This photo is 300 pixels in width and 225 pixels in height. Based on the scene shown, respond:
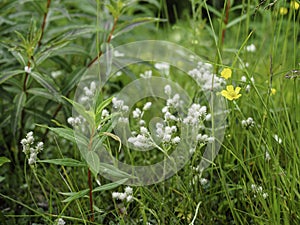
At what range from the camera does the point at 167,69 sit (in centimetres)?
206

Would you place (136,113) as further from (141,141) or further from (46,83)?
(46,83)

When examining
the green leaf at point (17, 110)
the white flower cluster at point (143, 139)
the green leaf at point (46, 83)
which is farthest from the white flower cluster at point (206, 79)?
the green leaf at point (17, 110)

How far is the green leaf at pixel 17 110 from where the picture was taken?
1552 mm

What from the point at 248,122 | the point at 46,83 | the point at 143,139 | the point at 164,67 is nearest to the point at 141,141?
the point at 143,139

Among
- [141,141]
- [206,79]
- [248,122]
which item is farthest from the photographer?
[206,79]

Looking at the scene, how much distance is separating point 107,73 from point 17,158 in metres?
0.45

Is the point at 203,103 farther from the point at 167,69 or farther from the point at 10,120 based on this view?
the point at 10,120

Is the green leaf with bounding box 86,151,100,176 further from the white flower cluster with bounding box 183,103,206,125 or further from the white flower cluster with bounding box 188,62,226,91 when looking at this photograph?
the white flower cluster with bounding box 188,62,226,91

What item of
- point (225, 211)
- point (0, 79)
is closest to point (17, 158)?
point (0, 79)

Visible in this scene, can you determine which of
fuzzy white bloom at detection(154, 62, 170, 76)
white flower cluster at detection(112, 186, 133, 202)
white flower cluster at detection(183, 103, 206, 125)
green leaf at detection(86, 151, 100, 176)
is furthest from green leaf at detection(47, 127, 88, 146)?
fuzzy white bloom at detection(154, 62, 170, 76)

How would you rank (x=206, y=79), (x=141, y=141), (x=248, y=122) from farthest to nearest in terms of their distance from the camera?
(x=206, y=79)
(x=248, y=122)
(x=141, y=141)

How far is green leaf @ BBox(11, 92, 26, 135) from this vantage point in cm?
155

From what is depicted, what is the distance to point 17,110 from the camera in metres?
1.57

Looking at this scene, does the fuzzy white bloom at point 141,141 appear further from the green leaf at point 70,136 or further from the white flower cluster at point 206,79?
the white flower cluster at point 206,79
